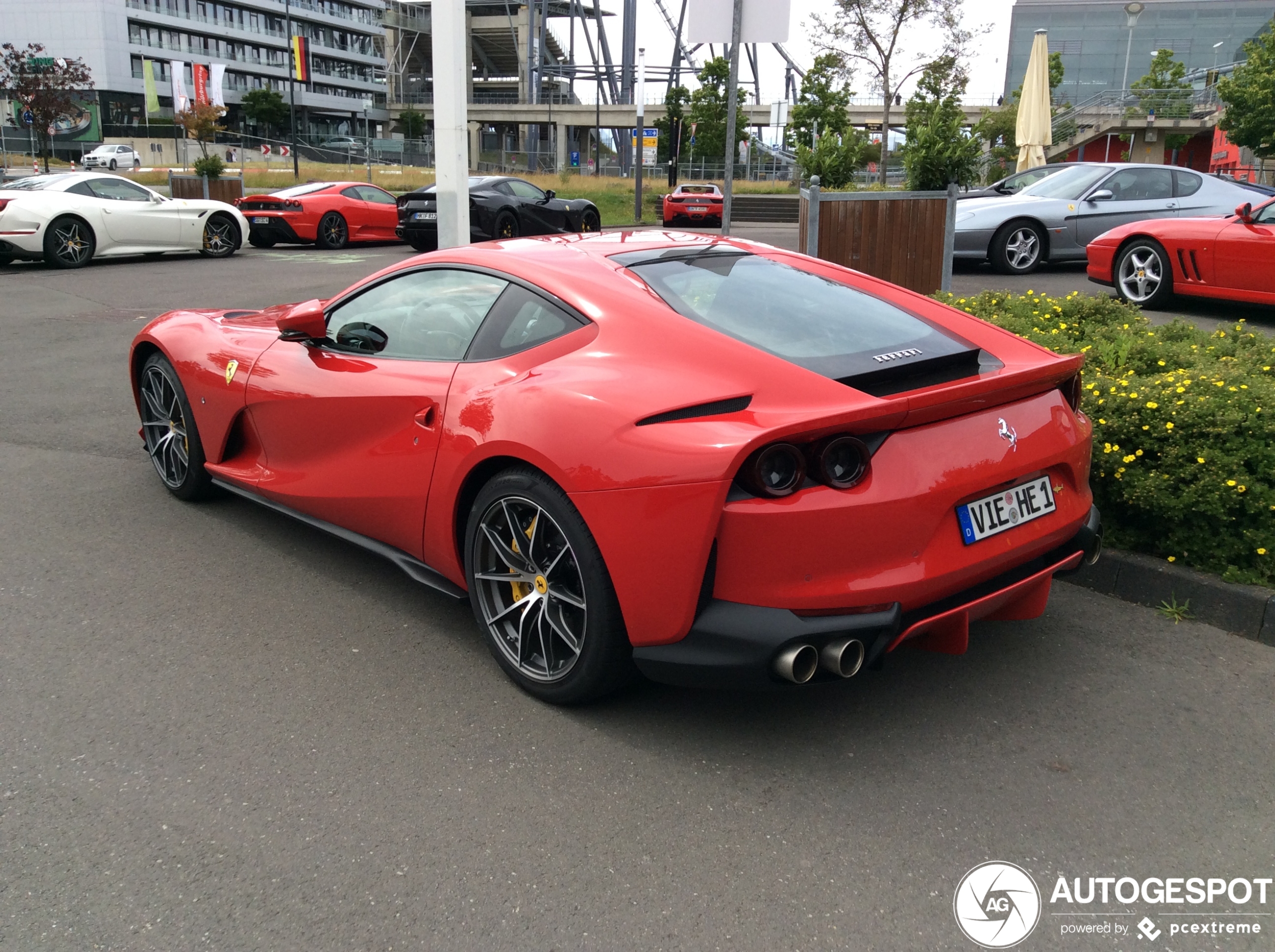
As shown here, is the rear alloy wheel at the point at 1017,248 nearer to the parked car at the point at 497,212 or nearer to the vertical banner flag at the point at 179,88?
the parked car at the point at 497,212

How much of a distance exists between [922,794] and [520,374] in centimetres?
163

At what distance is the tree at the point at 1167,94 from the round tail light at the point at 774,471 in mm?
68243

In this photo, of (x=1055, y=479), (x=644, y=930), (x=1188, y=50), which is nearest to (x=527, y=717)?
(x=644, y=930)

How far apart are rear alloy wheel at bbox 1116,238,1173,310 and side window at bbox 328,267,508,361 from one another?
8094mm

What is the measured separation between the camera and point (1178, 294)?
33.2ft

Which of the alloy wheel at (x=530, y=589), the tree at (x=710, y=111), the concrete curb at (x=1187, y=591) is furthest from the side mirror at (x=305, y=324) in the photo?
the tree at (x=710, y=111)

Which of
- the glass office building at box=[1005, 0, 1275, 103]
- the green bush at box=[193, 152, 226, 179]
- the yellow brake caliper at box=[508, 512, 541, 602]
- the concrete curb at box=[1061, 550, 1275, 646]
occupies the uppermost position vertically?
the glass office building at box=[1005, 0, 1275, 103]

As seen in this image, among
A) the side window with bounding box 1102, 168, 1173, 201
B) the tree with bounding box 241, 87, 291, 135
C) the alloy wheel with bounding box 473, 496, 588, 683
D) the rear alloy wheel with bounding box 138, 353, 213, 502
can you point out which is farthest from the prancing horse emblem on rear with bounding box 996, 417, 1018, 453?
the tree with bounding box 241, 87, 291, 135

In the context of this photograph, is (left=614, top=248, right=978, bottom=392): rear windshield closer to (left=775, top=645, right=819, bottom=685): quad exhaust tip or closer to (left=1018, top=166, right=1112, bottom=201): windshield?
(left=775, top=645, right=819, bottom=685): quad exhaust tip

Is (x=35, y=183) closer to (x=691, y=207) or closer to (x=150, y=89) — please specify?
(x=691, y=207)

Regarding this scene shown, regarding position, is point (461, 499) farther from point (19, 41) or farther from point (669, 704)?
point (19, 41)

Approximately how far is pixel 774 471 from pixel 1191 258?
8.58 metres

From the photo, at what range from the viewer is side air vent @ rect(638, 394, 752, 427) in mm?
2787

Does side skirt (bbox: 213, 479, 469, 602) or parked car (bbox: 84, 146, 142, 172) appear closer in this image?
side skirt (bbox: 213, 479, 469, 602)
